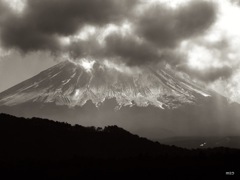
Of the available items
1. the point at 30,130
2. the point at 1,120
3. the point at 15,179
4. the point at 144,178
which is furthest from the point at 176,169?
the point at 1,120

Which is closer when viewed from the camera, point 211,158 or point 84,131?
point 211,158

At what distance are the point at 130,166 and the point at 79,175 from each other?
9.59 meters

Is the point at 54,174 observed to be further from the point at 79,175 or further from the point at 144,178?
the point at 144,178

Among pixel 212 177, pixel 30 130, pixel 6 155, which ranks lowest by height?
pixel 212 177

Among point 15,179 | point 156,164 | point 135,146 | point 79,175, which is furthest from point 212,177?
point 135,146

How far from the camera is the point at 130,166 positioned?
8288cm

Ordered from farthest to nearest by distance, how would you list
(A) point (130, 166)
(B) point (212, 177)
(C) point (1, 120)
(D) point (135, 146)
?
(C) point (1, 120) < (D) point (135, 146) < (A) point (130, 166) < (B) point (212, 177)

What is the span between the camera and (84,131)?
128 metres

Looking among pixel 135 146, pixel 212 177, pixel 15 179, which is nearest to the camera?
pixel 212 177

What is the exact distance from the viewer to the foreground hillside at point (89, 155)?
262ft

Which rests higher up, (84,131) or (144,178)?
(84,131)

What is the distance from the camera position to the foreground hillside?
79.8 meters

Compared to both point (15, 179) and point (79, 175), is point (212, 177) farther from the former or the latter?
point (15, 179)

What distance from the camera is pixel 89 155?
103500 mm
